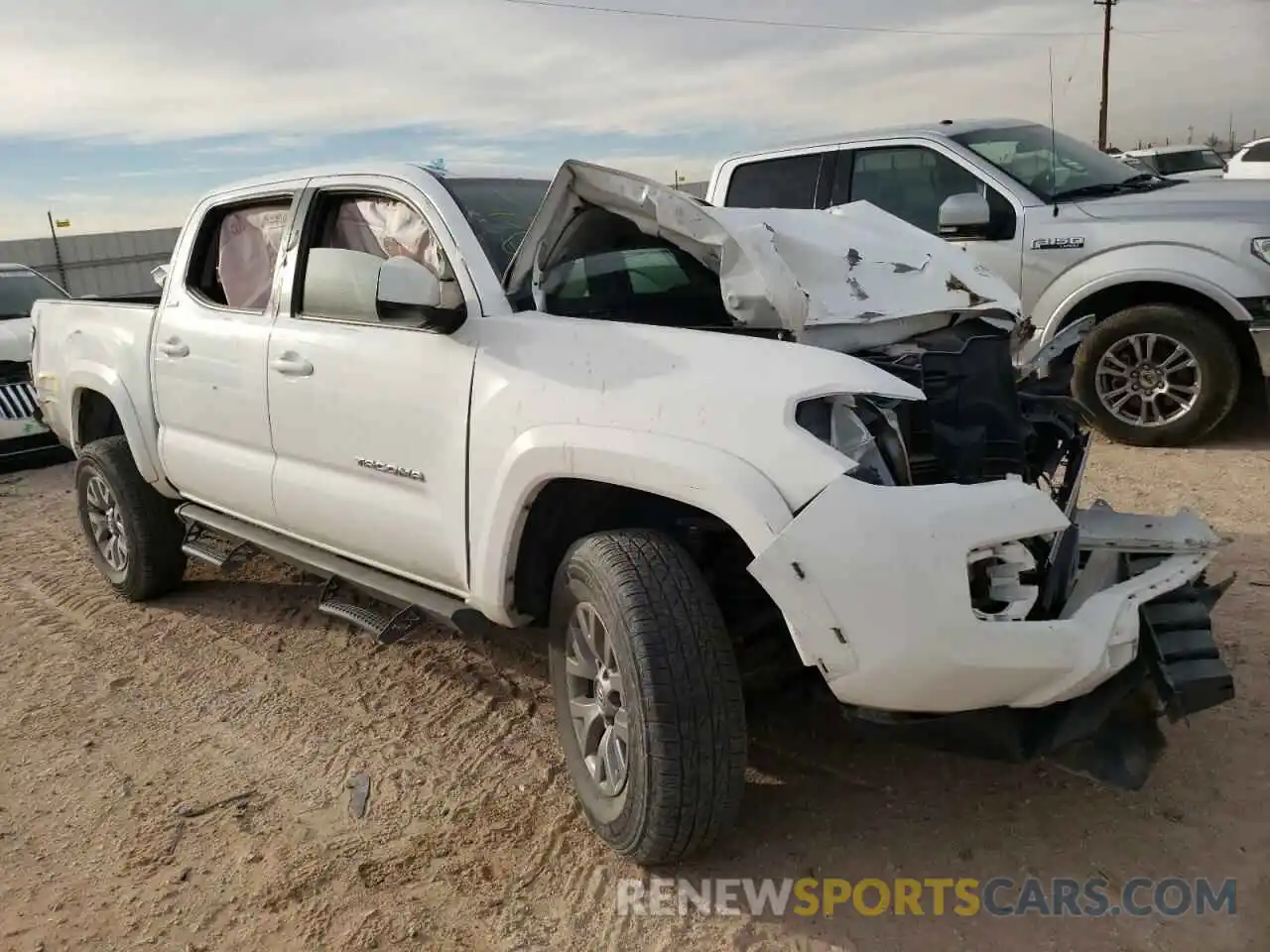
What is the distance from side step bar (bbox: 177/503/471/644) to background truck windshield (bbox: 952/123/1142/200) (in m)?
5.01

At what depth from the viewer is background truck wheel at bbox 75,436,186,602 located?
5105mm

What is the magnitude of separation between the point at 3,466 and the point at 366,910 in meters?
7.56

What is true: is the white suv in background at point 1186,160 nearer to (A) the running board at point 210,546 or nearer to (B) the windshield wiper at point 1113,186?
(B) the windshield wiper at point 1113,186

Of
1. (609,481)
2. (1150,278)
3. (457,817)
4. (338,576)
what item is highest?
(1150,278)

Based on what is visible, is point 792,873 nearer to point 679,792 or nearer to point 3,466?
point 679,792

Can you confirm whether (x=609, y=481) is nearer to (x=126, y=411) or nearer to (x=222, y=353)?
(x=222, y=353)

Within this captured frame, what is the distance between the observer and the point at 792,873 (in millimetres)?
2809

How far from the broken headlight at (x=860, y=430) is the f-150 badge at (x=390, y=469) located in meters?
1.39

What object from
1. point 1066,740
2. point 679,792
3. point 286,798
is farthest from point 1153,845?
point 286,798

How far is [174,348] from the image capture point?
4594 millimetres

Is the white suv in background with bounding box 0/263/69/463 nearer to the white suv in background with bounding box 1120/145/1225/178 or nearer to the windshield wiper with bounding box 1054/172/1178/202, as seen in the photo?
the windshield wiper with bounding box 1054/172/1178/202

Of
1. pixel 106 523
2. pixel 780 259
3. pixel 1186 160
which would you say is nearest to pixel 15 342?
pixel 106 523

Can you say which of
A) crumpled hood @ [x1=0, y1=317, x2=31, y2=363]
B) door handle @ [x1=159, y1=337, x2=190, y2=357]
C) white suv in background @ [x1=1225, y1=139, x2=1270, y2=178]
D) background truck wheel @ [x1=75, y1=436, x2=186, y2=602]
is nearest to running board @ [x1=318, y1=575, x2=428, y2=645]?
door handle @ [x1=159, y1=337, x2=190, y2=357]

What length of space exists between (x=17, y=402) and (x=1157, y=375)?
Answer: 28.1 ft
